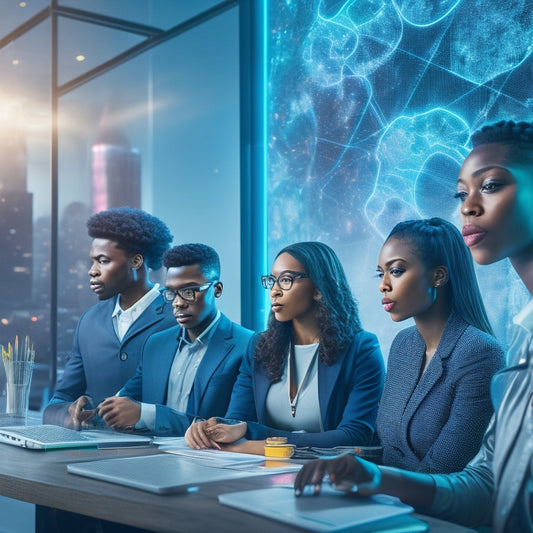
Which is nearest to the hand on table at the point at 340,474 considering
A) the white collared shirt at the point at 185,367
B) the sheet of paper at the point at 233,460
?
the sheet of paper at the point at 233,460

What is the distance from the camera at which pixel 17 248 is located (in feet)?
17.9

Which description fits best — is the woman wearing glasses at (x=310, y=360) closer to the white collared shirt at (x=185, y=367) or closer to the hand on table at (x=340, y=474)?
the white collared shirt at (x=185, y=367)

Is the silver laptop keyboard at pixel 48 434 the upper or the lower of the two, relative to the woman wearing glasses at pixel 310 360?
lower

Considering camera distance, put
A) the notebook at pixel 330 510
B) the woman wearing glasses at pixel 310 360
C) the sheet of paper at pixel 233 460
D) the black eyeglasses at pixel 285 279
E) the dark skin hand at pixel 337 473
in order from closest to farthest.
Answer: the notebook at pixel 330 510
the dark skin hand at pixel 337 473
the sheet of paper at pixel 233 460
the woman wearing glasses at pixel 310 360
the black eyeglasses at pixel 285 279

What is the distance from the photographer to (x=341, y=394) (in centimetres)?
292

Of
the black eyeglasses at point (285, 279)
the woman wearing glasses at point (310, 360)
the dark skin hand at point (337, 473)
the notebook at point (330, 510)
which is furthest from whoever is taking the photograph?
the black eyeglasses at point (285, 279)

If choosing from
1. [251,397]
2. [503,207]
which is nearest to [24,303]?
[251,397]

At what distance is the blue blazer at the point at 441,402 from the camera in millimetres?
2230

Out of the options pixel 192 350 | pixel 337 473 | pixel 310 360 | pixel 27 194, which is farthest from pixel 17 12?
pixel 337 473

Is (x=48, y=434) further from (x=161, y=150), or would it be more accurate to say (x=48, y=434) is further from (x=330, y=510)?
(x=161, y=150)

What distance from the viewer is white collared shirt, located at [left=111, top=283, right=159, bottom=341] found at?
385 centimetres

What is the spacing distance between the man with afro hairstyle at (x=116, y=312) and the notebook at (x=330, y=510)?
223 cm

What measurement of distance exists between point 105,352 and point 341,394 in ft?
4.71

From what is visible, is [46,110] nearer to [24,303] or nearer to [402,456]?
[24,303]
